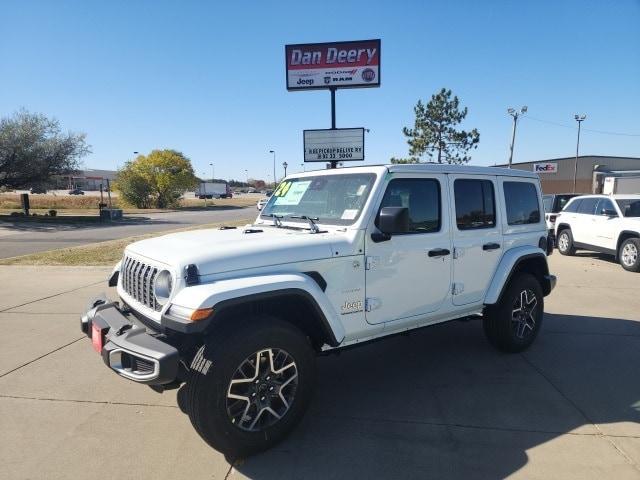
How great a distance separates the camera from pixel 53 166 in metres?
28.2

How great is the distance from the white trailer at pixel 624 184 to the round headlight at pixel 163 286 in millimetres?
37063

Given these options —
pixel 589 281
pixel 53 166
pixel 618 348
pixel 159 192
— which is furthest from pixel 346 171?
pixel 159 192

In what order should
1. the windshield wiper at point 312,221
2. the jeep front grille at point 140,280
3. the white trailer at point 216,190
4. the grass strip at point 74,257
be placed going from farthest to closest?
1. the white trailer at point 216,190
2. the grass strip at point 74,257
3. the windshield wiper at point 312,221
4. the jeep front grille at point 140,280

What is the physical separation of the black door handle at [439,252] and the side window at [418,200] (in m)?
0.17

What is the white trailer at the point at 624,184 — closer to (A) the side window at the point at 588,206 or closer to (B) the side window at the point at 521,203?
(A) the side window at the point at 588,206

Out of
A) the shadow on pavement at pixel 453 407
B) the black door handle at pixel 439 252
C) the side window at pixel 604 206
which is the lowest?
the shadow on pavement at pixel 453 407

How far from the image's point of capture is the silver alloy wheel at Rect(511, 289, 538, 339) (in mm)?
4586

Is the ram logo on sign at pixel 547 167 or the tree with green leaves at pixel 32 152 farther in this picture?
the ram logo on sign at pixel 547 167

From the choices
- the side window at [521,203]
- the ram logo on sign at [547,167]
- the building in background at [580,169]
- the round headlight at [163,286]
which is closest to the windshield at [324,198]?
the round headlight at [163,286]

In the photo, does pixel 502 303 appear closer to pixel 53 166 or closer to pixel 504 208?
pixel 504 208

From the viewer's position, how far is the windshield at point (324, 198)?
11.5ft

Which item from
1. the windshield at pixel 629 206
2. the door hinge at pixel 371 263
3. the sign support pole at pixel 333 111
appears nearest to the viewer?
the door hinge at pixel 371 263

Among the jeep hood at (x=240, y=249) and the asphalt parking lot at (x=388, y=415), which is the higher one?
the jeep hood at (x=240, y=249)

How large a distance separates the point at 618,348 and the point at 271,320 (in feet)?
13.8
